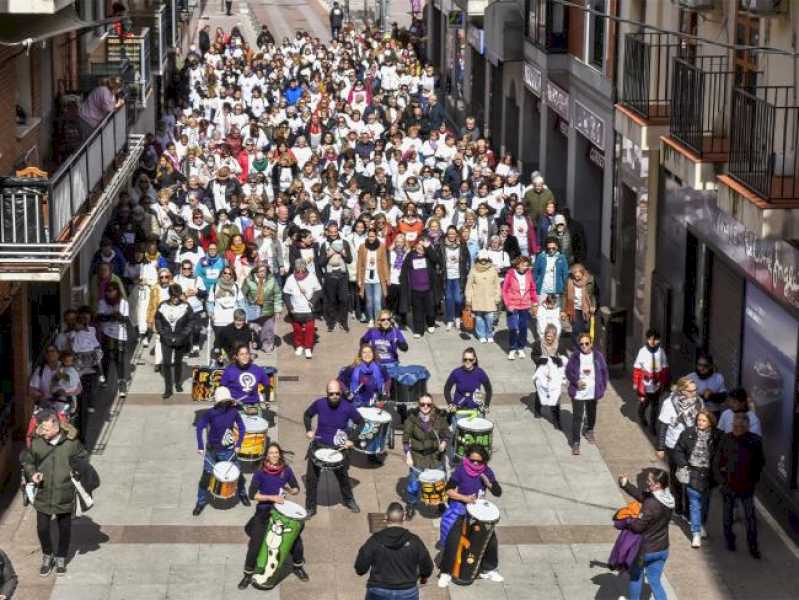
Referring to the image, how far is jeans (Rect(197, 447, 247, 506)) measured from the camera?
64.7 feet

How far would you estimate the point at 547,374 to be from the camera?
22.8 meters

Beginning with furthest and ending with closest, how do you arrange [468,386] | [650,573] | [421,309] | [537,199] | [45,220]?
1. [537,199]
2. [421,309]
3. [468,386]
4. [45,220]
5. [650,573]

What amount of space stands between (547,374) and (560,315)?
3085 millimetres

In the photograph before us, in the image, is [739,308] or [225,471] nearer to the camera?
[225,471]

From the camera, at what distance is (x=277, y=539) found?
17641 mm

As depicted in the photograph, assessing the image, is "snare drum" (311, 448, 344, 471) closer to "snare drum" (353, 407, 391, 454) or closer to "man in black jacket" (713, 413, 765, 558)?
"snare drum" (353, 407, 391, 454)

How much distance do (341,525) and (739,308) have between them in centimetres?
590

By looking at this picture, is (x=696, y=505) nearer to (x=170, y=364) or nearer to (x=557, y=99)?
(x=170, y=364)

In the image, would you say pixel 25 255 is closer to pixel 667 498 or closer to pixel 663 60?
pixel 667 498

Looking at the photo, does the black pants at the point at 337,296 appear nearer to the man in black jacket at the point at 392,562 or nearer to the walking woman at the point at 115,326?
the walking woman at the point at 115,326

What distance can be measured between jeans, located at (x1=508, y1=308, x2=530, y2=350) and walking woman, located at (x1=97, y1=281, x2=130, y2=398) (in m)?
5.66

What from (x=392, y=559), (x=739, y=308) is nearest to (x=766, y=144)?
(x=739, y=308)

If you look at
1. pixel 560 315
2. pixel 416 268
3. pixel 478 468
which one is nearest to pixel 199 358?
pixel 416 268

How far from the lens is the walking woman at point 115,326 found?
24.3m
